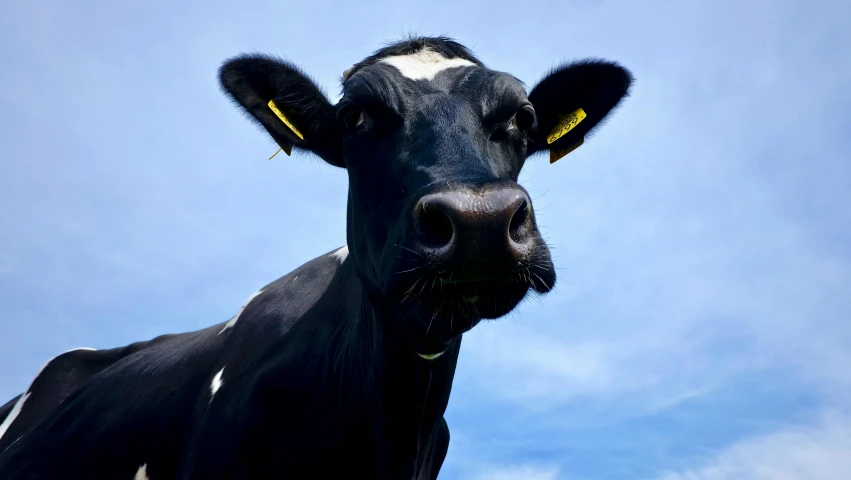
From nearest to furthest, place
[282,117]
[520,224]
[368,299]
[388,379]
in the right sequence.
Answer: [520,224], [388,379], [368,299], [282,117]

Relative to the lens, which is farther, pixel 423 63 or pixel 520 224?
pixel 423 63

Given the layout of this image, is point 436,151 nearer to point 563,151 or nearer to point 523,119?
point 523,119

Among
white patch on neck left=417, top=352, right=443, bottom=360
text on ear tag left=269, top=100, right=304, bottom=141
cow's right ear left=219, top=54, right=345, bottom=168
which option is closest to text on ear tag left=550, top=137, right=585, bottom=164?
cow's right ear left=219, top=54, right=345, bottom=168

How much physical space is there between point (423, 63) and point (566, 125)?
1.28 m

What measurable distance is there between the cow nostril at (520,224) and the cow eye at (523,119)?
4.05 ft

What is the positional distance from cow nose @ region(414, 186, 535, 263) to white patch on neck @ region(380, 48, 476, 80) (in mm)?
1453

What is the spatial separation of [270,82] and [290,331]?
5.35ft

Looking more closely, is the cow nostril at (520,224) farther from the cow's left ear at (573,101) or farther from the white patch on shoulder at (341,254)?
the white patch on shoulder at (341,254)

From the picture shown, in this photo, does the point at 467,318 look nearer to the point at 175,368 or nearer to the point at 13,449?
the point at 175,368

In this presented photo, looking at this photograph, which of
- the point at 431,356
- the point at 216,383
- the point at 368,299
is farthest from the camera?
the point at 216,383

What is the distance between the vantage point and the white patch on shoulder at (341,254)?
5.22 metres

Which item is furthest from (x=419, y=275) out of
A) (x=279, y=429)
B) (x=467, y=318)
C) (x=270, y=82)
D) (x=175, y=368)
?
(x=175, y=368)

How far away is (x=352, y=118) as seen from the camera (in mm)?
4246

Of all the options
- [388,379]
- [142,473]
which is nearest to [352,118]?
[388,379]
